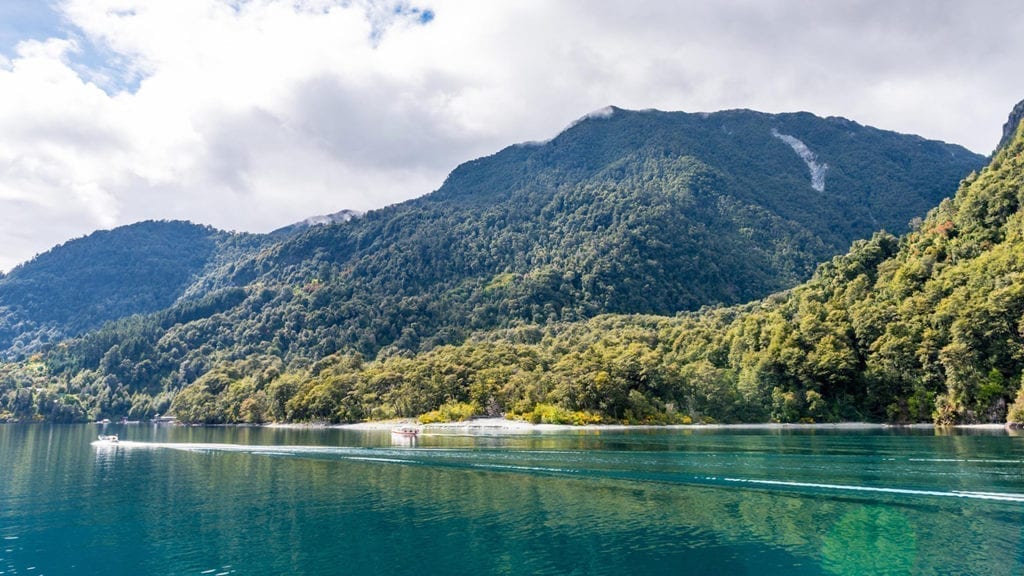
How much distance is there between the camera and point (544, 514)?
40.6 metres

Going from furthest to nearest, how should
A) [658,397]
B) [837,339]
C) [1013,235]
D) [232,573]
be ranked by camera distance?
[658,397], [837,339], [1013,235], [232,573]

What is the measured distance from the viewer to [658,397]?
134 metres

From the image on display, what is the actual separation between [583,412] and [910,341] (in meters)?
58.5

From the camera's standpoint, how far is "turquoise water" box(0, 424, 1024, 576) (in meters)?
31.0

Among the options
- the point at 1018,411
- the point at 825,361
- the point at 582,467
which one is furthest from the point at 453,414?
the point at 1018,411

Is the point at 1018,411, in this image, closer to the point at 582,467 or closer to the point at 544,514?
the point at 582,467

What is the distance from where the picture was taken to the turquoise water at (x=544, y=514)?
31000 mm

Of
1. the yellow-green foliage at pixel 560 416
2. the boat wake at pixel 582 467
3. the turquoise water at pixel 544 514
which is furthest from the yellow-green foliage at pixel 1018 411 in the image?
the yellow-green foliage at pixel 560 416

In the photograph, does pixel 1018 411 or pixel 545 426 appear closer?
pixel 1018 411

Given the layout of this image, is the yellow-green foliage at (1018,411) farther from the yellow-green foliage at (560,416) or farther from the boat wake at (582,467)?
the yellow-green foliage at (560,416)

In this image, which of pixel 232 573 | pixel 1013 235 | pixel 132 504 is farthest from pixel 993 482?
pixel 1013 235

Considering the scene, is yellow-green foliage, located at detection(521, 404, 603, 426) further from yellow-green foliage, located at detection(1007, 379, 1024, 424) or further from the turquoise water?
yellow-green foliage, located at detection(1007, 379, 1024, 424)

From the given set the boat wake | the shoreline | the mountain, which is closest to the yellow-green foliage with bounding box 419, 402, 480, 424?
the mountain

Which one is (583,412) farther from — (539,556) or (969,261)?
(539,556)
